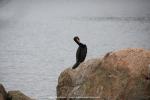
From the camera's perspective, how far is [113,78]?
19938 mm

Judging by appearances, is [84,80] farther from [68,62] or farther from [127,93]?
[68,62]

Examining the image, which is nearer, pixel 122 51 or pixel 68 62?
pixel 122 51

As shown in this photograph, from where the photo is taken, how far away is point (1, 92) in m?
23.3

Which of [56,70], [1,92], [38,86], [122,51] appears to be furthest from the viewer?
[56,70]

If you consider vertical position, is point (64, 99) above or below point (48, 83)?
above

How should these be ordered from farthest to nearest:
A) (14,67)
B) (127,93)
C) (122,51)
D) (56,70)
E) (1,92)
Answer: (14,67)
(56,70)
(1,92)
(122,51)
(127,93)

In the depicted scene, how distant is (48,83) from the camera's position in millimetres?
50250

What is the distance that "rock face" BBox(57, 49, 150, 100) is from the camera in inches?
757

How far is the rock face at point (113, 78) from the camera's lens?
757 inches

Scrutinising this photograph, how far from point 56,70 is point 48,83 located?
12100 millimetres

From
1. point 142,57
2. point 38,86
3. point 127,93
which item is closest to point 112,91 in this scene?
point 127,93

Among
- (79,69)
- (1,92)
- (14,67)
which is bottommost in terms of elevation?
(14,67)

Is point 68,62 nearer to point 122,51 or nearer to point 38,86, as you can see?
point 38,86

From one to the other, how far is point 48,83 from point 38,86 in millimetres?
2050
